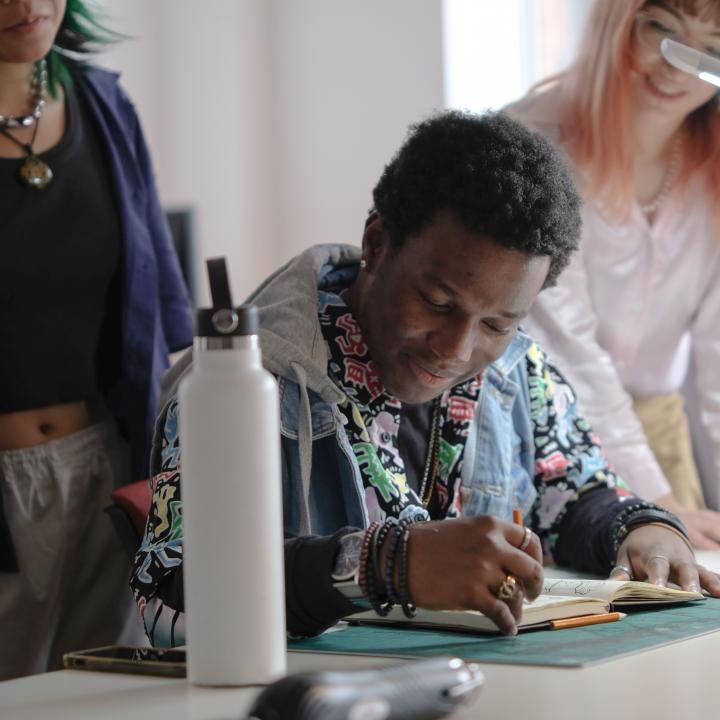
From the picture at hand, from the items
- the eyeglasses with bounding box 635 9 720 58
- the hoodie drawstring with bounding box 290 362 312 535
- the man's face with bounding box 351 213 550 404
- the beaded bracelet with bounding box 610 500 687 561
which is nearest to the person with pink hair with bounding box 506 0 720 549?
the eyeglasses with bounding box 635 9 720 58

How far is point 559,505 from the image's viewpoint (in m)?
1.65

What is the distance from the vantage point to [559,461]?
1.68 meters

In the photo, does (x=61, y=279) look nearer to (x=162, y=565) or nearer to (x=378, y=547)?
(x=162, y=565)

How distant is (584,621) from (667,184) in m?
1.14

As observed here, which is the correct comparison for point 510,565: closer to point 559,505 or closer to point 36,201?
point 559,505

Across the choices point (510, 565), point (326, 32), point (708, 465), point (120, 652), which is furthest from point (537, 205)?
point (326, 32)

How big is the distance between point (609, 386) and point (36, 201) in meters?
0.90

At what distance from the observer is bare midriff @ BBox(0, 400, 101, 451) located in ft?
5.54

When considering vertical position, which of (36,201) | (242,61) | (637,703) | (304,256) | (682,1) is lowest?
(637,703)

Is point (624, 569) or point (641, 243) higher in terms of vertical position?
point (641, 243)

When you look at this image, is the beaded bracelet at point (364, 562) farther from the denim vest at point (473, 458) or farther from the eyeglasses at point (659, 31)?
the eyeglasses at point (659, 31)

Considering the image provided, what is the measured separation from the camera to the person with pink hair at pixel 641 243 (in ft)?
6.33

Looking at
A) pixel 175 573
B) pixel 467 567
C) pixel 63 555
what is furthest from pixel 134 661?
pixel 63 555

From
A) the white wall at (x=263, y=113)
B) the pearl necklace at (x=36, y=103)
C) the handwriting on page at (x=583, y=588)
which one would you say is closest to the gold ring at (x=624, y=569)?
the handwriting on page at (x=583, y=588)
